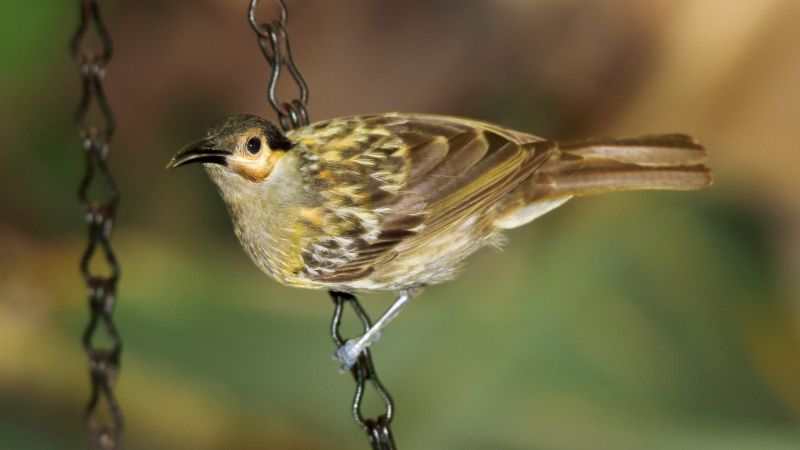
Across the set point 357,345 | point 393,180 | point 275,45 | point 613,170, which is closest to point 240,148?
point 275,45

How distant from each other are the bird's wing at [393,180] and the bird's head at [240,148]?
13 centimetres

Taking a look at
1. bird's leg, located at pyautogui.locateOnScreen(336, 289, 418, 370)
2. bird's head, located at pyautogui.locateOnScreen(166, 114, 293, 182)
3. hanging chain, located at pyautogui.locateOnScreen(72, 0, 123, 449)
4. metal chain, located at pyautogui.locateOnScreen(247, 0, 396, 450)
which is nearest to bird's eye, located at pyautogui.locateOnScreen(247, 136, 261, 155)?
bird's head, located at pyautogui.locateOnScreen(166, 114, 293, 182)

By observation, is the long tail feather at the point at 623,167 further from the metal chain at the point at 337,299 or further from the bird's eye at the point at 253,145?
the bird's eye at the point at 253,145

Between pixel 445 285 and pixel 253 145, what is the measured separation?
2339 mm

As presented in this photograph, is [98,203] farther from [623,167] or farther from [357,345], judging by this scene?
[623,167]

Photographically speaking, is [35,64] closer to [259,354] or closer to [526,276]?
[259,354]

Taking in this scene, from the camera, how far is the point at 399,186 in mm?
2164

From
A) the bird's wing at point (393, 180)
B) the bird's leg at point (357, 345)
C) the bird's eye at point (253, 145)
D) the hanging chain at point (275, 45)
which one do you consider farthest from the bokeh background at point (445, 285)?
the bird's eye at point (253, 145)

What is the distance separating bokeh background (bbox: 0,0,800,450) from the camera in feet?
12.9

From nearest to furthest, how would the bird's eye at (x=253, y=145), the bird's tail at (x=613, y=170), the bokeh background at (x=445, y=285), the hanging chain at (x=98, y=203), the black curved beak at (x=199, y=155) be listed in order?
the black curved beak at (x=199, y=155) < the bird's eye at (x=253, y=145) < the hanging chain at (x=98, y=203) < the bird's tail at (x=613, y=170) < the bokeh background at (x=445, y=285)

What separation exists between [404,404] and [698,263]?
1.31 m

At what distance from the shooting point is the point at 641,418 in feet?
12.6

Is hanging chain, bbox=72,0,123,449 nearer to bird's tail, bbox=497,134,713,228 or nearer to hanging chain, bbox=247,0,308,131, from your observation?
hanging chain, bbox=247,0,308,131

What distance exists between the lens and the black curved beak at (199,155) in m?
1.79
